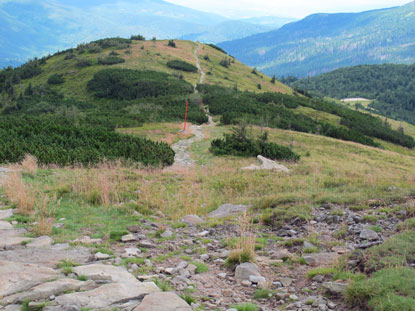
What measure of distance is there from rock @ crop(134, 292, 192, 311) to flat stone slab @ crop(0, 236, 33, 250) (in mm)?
3137

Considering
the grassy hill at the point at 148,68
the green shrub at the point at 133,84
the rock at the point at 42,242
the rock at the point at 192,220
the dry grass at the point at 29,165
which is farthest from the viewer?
the grassy hill at the point at 148,68

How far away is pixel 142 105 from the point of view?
42.7 m

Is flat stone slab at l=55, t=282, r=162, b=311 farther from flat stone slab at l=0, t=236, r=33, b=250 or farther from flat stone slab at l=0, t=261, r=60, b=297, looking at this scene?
flat stone slab at l=0, t=236, r=33, b=250

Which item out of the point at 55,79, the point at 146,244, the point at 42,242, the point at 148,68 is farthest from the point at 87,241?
the point at 55,79

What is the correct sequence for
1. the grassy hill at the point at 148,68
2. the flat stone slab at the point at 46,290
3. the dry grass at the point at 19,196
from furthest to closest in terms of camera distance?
the grassy hill at the point at 148,68
the dry grass at the point at 19,196
the flat stone slab at the point at 46,290

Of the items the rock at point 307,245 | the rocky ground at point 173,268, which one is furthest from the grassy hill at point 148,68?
the rock at point 307,245

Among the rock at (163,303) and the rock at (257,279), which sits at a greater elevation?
the rock at (163,303)

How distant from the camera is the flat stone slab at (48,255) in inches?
201

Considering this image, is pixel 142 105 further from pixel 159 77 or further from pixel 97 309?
pixel 97 309

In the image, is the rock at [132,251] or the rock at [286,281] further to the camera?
the rock at [132,251]

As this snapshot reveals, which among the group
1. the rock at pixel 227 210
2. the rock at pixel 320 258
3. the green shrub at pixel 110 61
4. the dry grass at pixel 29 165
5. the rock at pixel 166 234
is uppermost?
the green shrub at pixel 110 61

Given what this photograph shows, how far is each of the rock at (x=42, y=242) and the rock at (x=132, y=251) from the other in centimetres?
137

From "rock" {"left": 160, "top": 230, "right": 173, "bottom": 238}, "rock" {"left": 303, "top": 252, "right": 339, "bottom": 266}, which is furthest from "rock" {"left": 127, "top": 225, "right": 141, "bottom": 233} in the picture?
"rock" {"left": 303, "top": 252, "right": 339, "bottom": 266}

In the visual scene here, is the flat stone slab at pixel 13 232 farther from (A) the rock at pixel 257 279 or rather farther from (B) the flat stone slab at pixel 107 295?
(A) the rock at pixel 257 279
